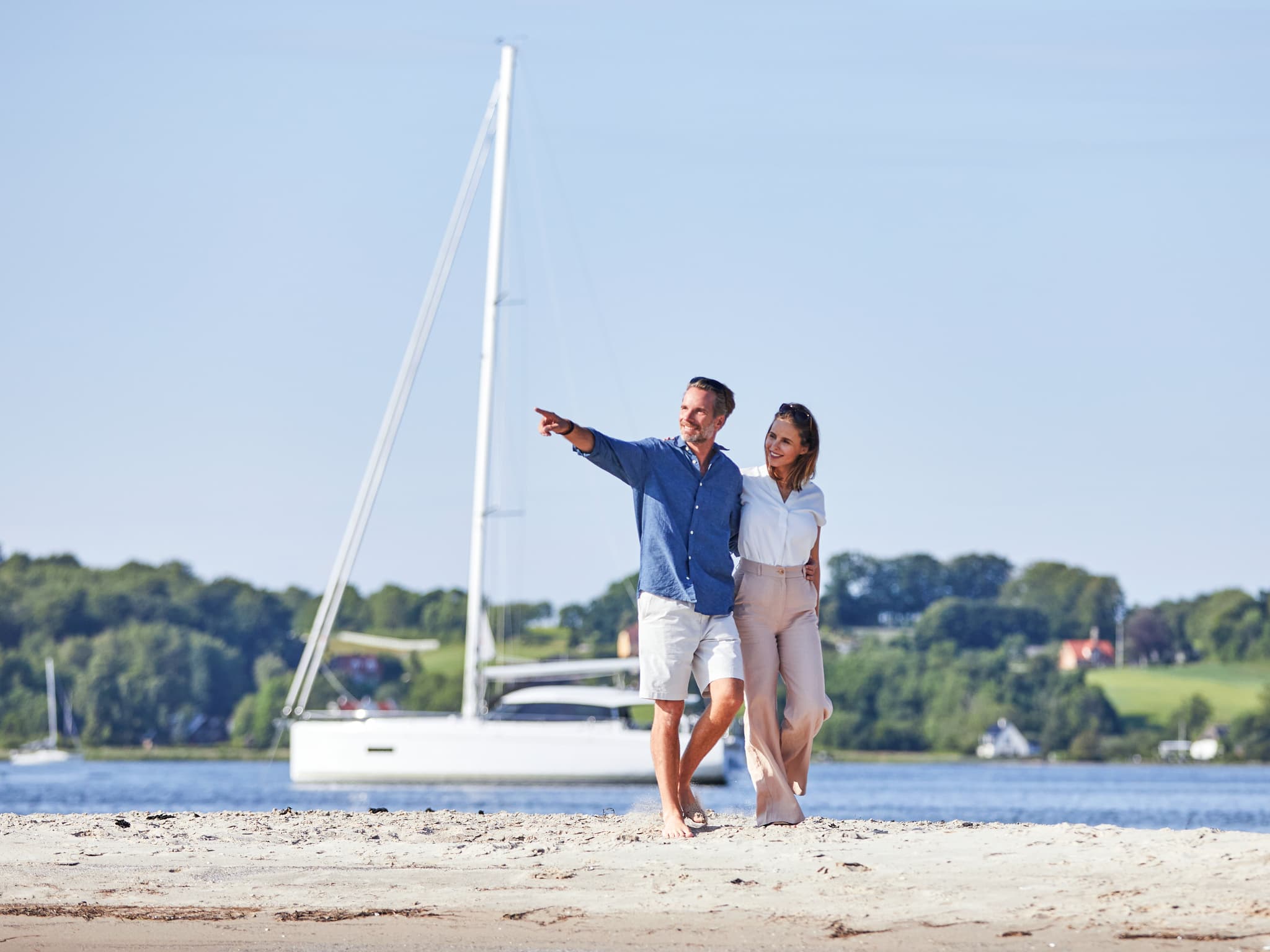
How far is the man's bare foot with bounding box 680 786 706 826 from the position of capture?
7.43 metres

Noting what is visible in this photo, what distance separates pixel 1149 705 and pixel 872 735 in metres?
15.2

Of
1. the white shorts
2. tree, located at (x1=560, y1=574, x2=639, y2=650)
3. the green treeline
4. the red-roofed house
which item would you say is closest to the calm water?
the white shorts

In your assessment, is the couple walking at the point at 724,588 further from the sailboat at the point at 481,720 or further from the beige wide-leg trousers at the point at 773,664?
the sailboat at the point at 481,720

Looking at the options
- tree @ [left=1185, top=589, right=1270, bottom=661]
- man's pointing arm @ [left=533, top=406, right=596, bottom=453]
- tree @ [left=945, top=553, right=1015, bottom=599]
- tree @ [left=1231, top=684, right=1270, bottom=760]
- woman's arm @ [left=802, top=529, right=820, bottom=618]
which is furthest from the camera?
tree @ [left=945, top=553, right=1015, bottom=599]

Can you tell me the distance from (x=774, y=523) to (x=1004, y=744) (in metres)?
80.2

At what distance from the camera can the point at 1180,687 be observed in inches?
3716

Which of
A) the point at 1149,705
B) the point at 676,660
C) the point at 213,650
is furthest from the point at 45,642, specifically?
the point at 676,660

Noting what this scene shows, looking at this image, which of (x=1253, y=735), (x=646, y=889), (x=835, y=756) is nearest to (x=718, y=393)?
(x=646, y=889)

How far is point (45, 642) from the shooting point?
327 feet

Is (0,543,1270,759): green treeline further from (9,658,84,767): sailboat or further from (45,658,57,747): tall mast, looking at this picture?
(9,658,84,767): sailboat

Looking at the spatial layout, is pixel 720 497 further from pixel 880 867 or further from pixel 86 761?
pixel 86 761

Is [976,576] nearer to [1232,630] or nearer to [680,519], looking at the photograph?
[1232,630]

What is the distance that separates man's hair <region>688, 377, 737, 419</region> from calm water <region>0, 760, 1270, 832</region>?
2345 millimetres

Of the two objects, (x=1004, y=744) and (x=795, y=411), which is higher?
(x=795, y=411)
